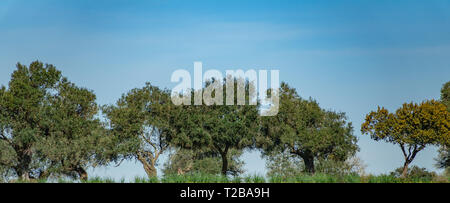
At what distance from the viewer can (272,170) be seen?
53.2 m

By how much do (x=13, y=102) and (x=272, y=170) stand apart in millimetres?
24504

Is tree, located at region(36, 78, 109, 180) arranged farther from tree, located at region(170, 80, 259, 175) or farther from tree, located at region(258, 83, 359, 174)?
tree, located at region(258, 83, 359, 174)

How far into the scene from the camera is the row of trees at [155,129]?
44094 mm

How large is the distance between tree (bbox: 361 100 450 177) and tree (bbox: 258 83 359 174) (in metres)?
2.96

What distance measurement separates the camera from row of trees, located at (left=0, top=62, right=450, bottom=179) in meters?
44.1

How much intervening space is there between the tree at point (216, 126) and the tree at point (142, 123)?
112 centimetres

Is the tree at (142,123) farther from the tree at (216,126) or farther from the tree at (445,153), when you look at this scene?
the tree at (445,153)

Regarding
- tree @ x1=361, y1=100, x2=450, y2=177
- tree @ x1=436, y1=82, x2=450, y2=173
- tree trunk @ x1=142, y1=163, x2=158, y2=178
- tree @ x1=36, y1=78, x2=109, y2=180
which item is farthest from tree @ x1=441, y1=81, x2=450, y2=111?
tree @ x1=36, y1=78, x2=109, y2=180

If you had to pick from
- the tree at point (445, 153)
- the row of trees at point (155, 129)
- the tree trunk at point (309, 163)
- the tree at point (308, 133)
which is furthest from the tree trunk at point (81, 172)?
the tree at point (445, 153)

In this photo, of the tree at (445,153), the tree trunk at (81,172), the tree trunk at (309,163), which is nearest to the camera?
the tree trunk at (81,172)

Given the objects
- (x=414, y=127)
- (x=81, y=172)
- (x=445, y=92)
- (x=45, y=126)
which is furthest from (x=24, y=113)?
(x=445, y=92)

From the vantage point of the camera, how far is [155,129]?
4556 cm
